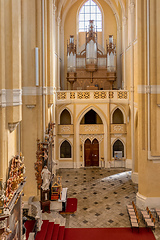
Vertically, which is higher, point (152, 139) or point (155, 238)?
point (152, 139)

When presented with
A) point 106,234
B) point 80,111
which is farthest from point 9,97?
point 80,111

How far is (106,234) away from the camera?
35.7 feet

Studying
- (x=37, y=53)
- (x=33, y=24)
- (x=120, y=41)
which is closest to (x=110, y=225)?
(x=37, y=53)

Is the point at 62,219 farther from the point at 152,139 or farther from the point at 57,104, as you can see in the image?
the point at 57,104

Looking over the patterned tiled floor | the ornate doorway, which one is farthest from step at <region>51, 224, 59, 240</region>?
the ornate doorway

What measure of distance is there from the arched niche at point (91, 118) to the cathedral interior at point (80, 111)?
0.12 metres

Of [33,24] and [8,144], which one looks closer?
[8,144]

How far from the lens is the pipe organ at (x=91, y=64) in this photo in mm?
21969

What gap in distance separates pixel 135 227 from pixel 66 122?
12272 mm

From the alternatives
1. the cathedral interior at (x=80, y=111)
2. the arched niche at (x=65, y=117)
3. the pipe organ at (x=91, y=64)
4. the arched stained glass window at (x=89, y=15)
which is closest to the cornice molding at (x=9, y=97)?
the cathedral interior at (x=80, y=111)

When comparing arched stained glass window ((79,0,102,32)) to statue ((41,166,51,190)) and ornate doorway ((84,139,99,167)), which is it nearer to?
ornate doorway ((84,139,99,167))

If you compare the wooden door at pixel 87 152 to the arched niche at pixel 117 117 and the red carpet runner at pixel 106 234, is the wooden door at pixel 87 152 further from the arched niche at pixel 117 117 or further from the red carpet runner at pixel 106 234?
the red carpet runner at pixel 106 234

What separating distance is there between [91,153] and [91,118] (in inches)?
128

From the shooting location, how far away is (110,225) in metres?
11.6
